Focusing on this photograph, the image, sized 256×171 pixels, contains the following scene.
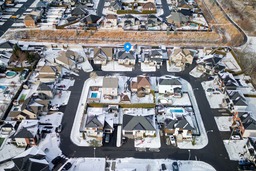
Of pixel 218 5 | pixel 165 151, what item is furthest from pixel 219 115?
pixel 218 5

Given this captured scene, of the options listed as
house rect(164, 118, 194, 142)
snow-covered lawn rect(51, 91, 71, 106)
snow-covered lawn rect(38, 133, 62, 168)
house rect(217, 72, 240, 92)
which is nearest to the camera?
snow-covered lawn rect(38, 133, 62, 168)

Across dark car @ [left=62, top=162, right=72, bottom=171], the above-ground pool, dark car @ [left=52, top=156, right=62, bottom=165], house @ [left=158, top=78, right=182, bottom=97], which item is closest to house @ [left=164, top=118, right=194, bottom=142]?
house @ [left=158, top=78, right=182, bottom=97]

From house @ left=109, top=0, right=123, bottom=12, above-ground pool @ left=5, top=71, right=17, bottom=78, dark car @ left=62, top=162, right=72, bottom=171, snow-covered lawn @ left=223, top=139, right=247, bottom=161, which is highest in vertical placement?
house @ left=109, top=0, right=123, bottom=12

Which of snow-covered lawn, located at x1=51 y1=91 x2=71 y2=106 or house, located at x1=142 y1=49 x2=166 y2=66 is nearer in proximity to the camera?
snow-covered lawn, located at x1=51 y1=91 x2=71 y2=106

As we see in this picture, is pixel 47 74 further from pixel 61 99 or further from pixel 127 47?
pixel 127 47

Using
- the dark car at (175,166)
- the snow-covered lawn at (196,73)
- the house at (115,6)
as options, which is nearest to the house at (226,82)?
the snow-covered lawn at (196,73)

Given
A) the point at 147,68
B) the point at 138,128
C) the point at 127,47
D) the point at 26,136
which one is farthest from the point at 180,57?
the point at 26,136

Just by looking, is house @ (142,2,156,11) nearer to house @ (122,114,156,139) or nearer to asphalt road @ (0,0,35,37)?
asphalt road @ (0,0,35,37)
